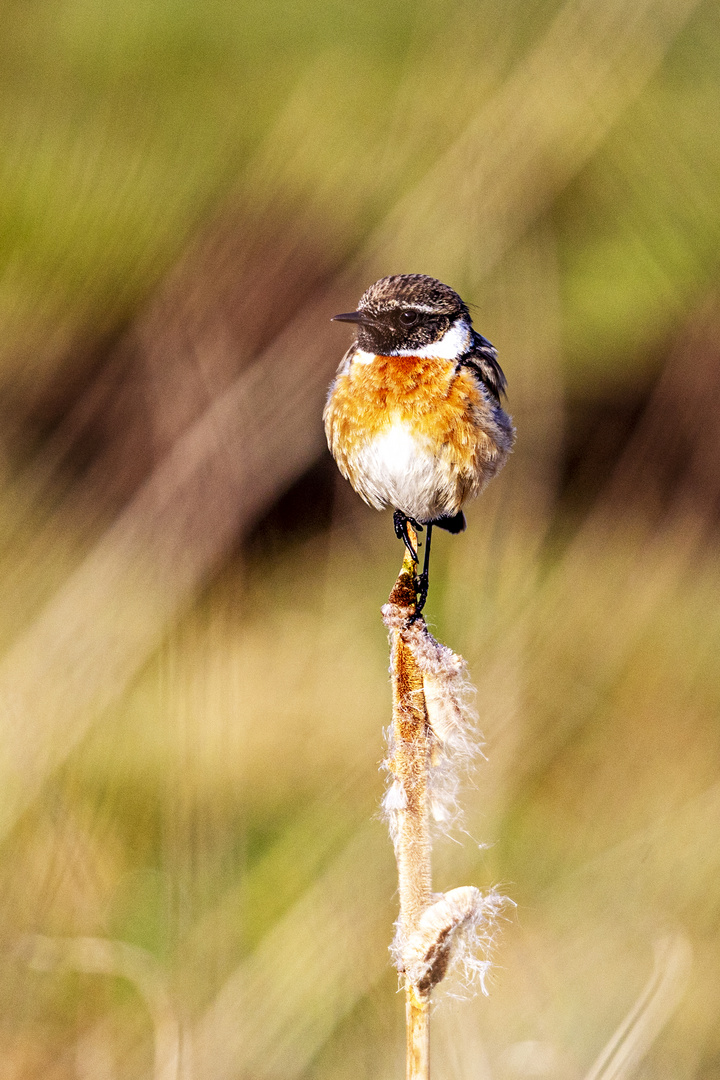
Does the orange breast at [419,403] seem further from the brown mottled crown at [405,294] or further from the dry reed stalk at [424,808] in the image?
the dry reed stalk at [424,808]

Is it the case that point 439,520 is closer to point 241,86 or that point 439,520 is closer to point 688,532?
point 688,532

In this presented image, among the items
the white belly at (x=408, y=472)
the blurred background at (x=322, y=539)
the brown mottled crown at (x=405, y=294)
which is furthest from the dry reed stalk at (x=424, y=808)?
the brown mottled crown at (x=405, y=294)

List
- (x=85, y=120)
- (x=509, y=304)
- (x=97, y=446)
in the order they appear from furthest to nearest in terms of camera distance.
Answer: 1. (x=97, y=446)
2. (x=85, y=120)
3. (x=509, y=304)

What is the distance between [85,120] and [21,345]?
1.04 metres

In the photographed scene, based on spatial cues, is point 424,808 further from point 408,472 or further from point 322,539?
point 322,539

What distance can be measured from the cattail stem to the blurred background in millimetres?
422

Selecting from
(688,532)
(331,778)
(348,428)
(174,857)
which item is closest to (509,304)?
(348,428)

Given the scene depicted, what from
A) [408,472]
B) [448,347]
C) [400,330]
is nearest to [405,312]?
[400,330]

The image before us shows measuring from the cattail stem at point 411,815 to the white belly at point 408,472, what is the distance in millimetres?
892

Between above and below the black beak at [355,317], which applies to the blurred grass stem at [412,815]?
below

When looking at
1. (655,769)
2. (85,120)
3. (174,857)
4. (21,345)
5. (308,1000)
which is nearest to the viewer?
(174,857)

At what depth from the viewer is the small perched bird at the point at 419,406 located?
206 cm

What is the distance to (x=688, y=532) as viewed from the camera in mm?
4066

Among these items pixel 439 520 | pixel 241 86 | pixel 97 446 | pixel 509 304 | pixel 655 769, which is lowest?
pixel 655 769
